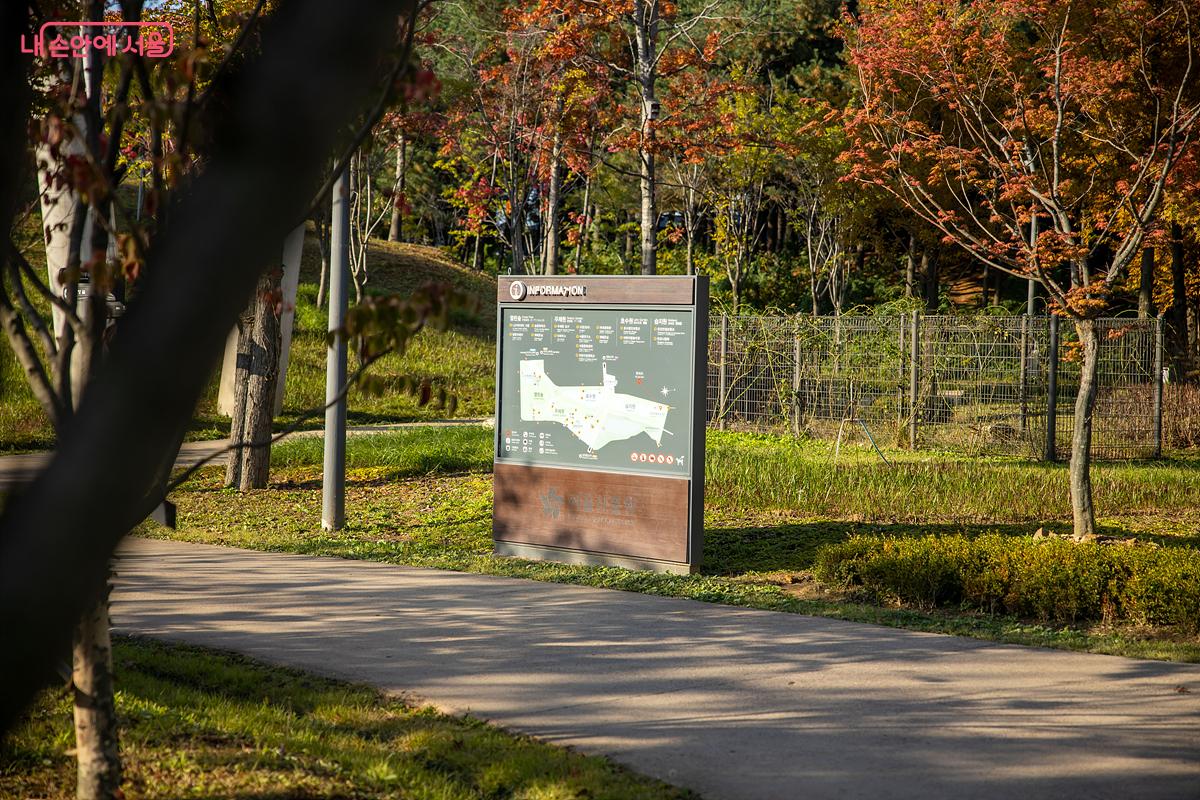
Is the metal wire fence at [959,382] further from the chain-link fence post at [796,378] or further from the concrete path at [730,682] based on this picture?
the concrete path at [730,682]

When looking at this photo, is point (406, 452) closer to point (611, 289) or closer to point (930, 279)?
point (611, 289)

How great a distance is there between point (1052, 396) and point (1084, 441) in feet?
23.3

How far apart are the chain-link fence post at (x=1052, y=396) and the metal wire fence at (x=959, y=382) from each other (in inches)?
0.5

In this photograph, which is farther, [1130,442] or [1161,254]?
[1161,254]

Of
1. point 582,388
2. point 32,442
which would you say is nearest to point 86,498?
point 582,388

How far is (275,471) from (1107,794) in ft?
39.5

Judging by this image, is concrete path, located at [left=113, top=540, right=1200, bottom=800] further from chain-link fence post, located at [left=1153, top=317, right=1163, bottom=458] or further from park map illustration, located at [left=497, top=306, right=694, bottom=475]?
chain-link fence post, located at [left=1153, top=317, right=1163, bottom=458]

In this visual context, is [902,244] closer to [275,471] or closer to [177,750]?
[275,471]

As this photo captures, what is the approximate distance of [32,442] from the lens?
1703 cm

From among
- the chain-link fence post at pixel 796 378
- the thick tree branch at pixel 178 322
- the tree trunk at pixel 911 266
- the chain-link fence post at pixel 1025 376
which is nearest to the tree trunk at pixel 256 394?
the chain-link fence post at pixel 796 378

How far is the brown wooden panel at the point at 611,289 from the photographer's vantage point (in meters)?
8.95

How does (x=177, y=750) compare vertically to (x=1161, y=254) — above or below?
below

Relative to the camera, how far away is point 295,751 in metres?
4.79

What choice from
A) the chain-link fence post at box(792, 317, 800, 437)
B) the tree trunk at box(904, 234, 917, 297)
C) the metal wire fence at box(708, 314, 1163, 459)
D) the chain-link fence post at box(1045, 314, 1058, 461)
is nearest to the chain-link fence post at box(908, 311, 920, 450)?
the metal wire fence at box(708, 314, 1163, 459)
